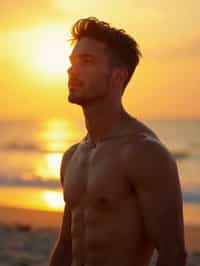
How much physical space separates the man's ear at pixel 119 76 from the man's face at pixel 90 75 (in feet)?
0.07

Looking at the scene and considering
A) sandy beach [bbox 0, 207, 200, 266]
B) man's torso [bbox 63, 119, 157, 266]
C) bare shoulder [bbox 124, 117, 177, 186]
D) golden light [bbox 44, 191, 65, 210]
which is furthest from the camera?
golden light [bbox 44, 191, 65, 210]

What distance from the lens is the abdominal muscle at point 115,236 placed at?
10.1 feet

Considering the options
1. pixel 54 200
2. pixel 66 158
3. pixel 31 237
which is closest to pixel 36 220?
pixel 31 237

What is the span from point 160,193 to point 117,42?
2.31 ft

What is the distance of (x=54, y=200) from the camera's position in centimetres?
2031

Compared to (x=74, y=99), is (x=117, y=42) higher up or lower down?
higher up

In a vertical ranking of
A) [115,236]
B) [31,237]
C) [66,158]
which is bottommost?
[31,237]

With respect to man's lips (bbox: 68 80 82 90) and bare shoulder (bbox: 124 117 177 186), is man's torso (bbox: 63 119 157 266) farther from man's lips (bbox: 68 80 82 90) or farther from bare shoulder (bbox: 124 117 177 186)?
man's lips (bbox: 68 80 82 90)

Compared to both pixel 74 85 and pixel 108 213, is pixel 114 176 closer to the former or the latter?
pixel 108 213

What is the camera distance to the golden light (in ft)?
61.0

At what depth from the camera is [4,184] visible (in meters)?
25.6

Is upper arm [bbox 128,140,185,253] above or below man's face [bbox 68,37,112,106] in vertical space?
below

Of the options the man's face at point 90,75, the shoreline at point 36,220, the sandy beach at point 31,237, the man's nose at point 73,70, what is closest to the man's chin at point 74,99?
the man's face at point 90,75

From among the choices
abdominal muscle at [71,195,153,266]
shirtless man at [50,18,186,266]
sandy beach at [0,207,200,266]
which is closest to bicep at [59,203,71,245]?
shirtless man at [50,18,186,266]
